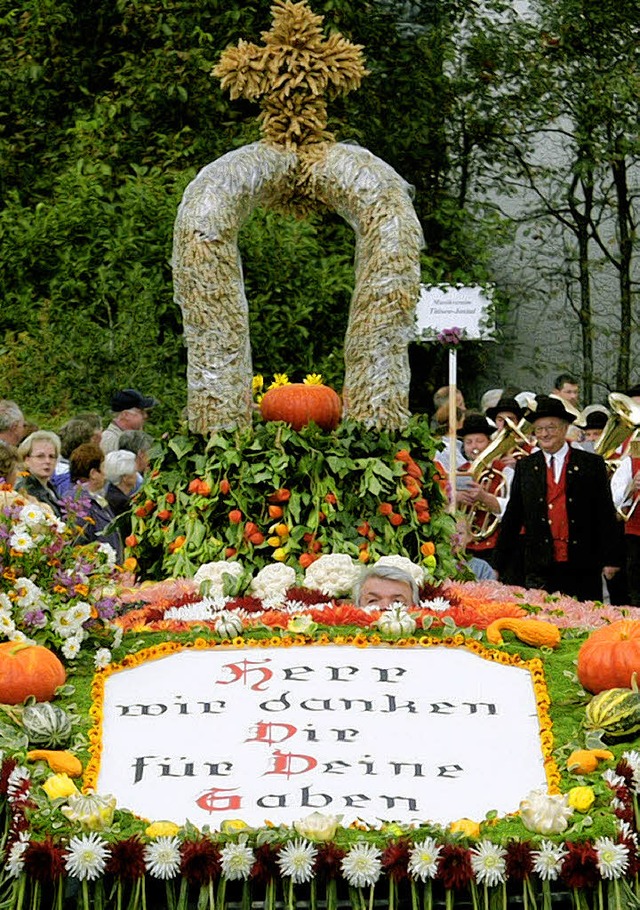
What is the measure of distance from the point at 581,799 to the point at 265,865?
904 millimetres

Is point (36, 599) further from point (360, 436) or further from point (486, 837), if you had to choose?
point (360, 436)

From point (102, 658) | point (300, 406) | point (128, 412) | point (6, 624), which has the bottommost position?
point (102, 658)

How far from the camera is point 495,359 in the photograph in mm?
17750

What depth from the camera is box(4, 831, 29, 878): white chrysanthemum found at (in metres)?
4.76

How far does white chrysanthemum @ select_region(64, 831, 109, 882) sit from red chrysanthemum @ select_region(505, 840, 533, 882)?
41.5 inches

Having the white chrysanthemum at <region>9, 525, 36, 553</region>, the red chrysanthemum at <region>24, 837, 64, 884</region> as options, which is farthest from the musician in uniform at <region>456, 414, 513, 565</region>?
the red chrysanthemum at <region>24, 837, 64, 884</region>

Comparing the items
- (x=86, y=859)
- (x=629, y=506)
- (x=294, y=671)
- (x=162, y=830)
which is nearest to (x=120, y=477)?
(x=629, y=506)

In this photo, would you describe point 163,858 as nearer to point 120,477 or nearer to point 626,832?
point 626,832

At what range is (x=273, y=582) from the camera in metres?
7.67

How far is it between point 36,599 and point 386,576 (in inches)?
60.7

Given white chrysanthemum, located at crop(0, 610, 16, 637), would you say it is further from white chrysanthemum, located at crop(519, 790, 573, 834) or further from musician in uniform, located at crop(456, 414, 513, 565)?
musician in uniform, located at crop(456, 414, 513, 565)

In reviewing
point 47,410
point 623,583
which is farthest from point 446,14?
point 623,583

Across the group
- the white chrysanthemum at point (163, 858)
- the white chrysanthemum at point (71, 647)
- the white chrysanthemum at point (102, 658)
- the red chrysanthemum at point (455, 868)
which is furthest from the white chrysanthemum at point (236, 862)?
the white chrysanthemum at point (71, 647)

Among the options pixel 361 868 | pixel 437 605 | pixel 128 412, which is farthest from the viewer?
pixel 128 412
